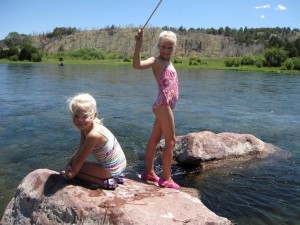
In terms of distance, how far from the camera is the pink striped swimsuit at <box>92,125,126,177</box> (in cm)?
506

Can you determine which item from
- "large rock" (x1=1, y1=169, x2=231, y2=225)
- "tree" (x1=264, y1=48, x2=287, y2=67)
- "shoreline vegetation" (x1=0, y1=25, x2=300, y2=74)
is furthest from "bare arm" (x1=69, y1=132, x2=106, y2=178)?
"tree" (x1=264, y1=48, x2=287, y2=67)

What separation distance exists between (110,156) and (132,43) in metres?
126

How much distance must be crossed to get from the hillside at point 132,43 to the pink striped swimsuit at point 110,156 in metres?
97.0

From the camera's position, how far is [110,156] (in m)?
5.14

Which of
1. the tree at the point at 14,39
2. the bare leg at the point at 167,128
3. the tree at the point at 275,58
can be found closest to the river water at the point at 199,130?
the bare leg at the point at 167,128

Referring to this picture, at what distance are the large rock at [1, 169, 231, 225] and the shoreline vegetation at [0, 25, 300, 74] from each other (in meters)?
60.4

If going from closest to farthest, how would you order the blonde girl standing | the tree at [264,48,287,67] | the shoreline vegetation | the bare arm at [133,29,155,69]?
the bare arm at [133,29,155,69] → the blonde girl standing → the tree at [264,48,287,67] → the shoreline vegetation

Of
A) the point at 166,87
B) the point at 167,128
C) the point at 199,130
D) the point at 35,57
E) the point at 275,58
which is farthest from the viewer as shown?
the point at 35,57

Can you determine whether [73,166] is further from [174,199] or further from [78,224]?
[174,199]

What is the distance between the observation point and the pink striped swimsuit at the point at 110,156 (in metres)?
5.06

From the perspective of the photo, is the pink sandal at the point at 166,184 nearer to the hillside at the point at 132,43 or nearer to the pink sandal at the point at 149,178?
the pink sandal at the point at 149,178

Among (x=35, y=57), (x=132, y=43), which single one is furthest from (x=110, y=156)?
(x=132, y=43)

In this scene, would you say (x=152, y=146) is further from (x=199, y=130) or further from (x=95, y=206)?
(x=199, y=130)

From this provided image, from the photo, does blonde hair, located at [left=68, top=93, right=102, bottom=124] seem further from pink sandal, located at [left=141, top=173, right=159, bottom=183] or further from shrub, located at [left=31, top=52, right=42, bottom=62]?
shrub, located at [left=31, top=52, right=42, bottom=62]
